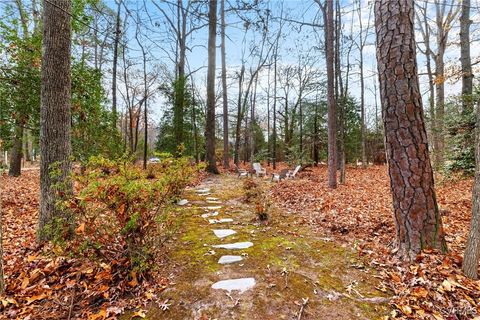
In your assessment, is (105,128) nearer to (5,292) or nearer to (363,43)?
(5,292)

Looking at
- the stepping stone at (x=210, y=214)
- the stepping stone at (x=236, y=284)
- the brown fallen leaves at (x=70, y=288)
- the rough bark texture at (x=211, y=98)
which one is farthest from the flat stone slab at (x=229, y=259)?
the rough bark texture at (x=211, y=98)

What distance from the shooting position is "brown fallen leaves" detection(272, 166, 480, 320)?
2119 mm

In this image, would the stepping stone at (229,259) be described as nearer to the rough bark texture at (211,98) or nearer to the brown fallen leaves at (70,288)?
the brown fallen leaves at (70,288)

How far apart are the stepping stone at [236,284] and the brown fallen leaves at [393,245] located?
1.24 meters

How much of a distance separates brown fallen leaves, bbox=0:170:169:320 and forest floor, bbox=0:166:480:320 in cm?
1

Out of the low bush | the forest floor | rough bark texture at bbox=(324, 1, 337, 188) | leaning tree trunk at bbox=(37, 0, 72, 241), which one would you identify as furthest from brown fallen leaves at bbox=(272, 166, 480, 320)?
leaning tree trunk at bbox=(37, 0, 72, 241)

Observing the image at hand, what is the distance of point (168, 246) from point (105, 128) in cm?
609

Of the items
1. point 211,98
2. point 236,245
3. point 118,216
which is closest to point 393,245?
point 236,245

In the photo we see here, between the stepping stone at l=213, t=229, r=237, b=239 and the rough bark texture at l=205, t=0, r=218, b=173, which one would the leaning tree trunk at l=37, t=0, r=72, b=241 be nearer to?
the stepping stone at l=213, t=229, r=237, b=239

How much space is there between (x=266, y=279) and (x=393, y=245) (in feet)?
5.77

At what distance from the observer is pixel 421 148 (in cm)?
273

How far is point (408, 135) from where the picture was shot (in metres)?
2.73

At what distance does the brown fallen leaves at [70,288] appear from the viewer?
228 centimetres

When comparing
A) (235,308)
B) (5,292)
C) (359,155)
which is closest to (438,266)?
(235,308)
